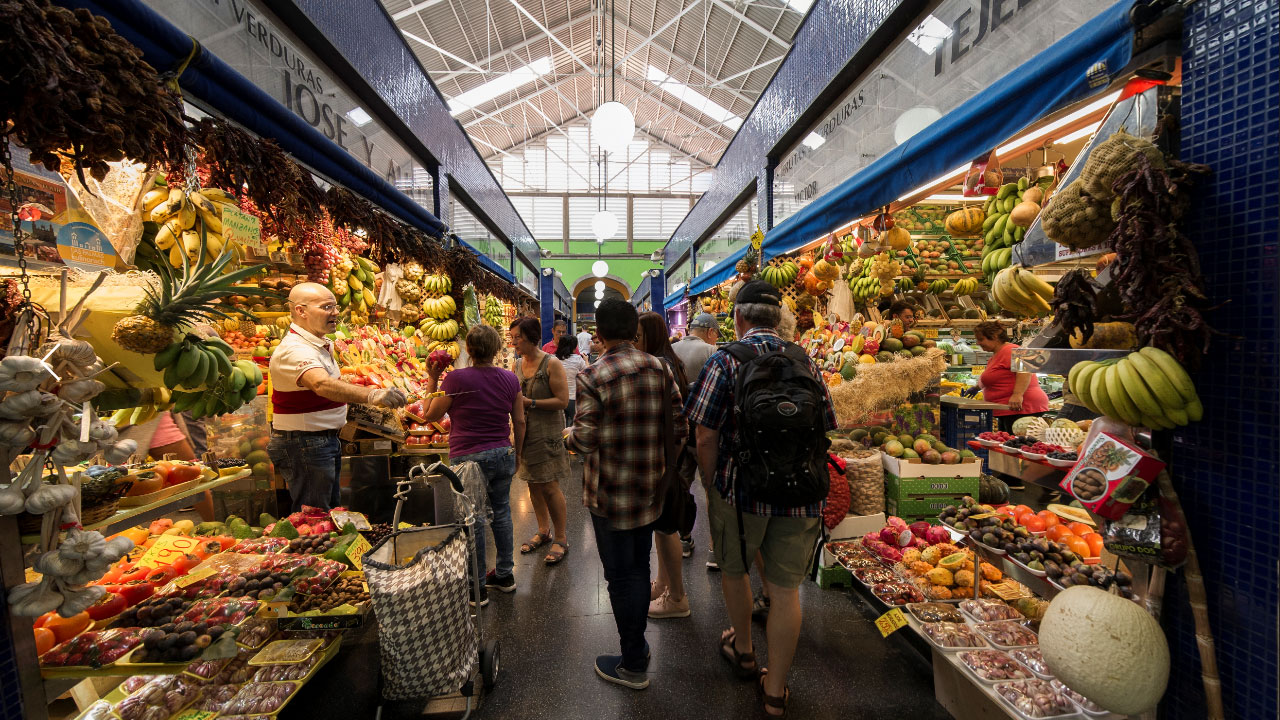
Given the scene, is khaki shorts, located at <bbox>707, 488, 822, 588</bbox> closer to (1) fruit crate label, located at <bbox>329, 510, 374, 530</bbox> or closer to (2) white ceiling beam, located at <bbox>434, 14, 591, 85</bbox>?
(1) fruit crate label, located at <bbox>329, 510, 374, 530</bbox>

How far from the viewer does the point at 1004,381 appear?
14.6 ft

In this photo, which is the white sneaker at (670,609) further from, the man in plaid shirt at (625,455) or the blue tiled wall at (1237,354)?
the blue tiled wall at (1237,354)

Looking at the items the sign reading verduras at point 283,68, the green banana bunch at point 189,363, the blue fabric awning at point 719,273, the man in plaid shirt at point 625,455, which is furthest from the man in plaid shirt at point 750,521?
the blue fabric awning at point 719,273

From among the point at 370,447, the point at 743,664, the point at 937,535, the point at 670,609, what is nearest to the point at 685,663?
the point at 743,664

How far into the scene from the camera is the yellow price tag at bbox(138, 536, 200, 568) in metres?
2.29

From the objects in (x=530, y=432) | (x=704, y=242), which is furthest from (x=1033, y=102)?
(x=704, y=242)

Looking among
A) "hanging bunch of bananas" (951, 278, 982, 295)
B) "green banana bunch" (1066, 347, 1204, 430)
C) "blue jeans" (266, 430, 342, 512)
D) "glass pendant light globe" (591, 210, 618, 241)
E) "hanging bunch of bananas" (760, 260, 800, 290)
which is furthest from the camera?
"glass pendant light globe" (591, 210, 618, 241)

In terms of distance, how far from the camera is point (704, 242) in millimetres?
10883

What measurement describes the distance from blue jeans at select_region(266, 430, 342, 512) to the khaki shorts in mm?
2477

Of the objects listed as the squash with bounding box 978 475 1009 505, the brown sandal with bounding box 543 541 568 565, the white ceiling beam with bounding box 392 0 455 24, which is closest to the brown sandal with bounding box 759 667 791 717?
the brown sandal with bounding box 543 541 568 565

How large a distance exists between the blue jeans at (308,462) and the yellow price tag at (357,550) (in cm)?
60

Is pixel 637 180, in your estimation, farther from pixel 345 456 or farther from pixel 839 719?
pixel 839 719

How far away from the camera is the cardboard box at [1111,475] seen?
1.42m

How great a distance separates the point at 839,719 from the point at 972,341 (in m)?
6.55
